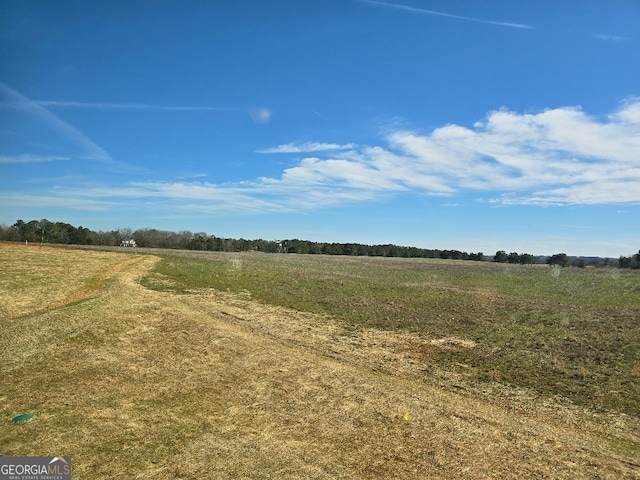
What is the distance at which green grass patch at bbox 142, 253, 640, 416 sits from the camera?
16281 millimetres

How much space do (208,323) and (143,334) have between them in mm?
3725

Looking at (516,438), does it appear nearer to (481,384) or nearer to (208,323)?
(481,384)

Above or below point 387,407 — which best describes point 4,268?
above

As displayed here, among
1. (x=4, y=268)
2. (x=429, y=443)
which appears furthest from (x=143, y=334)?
(x=4, y=268)

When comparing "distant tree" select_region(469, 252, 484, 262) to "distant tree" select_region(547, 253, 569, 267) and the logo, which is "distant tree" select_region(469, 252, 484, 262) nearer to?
"distant tree" select_region(547, 253, 569, 267)

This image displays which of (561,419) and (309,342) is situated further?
(309,342)

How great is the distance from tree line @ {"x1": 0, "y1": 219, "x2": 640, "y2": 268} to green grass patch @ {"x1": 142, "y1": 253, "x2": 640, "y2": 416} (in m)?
83.5

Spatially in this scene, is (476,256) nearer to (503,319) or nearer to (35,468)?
(503,319)

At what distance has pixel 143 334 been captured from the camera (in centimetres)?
2050

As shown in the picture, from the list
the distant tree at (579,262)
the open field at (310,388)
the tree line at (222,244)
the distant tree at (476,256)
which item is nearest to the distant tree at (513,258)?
the tree line at (222,244)

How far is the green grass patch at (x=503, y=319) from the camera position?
53.4 ft

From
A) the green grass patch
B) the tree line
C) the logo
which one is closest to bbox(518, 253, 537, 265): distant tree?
Result: the tree line

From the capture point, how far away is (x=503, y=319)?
28.5 metres

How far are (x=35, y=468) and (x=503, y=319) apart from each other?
27407mm
